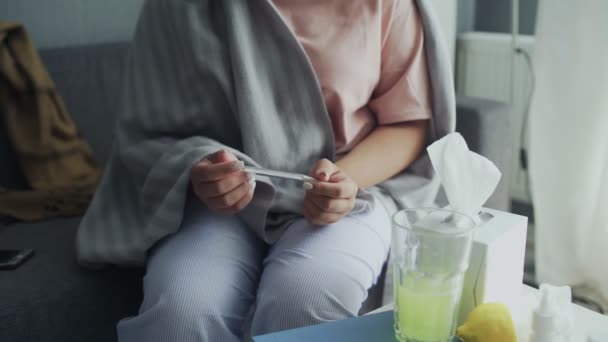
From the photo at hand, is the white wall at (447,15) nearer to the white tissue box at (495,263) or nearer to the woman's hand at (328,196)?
the woman's hand at (328,196)

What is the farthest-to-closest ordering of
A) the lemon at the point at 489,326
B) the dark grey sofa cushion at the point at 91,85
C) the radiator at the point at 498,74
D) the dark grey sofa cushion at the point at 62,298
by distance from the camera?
the radiator at the point at 498,74, the dark grey sofa cushion at the point at 91,85, the dark grey sofa cushion at the point at 62,298, the lemon at the point at 489,326

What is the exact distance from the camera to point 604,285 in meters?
1.57

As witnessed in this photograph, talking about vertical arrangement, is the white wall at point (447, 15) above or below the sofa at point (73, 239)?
above

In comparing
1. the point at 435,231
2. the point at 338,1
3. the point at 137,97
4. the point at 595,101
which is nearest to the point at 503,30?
the point at 595,101

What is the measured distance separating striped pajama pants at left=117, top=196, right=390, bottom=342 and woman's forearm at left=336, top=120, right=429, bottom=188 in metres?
0.08

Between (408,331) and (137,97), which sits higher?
(137,97)

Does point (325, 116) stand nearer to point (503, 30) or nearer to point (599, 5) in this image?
point (599, 5)

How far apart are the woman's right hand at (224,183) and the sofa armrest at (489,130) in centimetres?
59

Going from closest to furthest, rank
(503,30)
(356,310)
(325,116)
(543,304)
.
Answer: (543,304) < (356,310) < (325,116) < (503,30)

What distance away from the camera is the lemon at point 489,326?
72cm

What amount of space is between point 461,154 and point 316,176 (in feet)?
0.76

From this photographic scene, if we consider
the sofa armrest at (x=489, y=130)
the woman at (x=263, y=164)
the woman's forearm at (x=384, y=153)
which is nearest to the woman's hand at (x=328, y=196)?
the woman at (x=263, y=164)

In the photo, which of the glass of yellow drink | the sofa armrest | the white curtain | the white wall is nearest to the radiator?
the white wall

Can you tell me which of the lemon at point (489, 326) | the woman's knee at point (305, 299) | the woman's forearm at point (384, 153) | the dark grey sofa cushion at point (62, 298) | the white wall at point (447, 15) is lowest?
the dark grey sofa cushion at point (62, 298)
